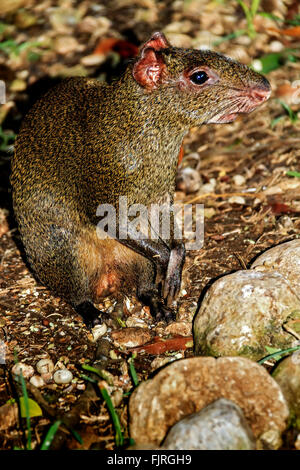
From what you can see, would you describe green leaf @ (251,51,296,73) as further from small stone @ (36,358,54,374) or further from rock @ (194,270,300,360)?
small stone @ (36,358,54,374)

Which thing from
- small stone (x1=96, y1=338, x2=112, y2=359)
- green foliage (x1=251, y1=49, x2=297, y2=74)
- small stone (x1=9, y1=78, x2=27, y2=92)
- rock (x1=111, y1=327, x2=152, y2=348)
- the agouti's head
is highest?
the agouti's head

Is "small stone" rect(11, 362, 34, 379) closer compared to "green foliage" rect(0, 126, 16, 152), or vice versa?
"small stone" rect(11, 362, 34, 379)

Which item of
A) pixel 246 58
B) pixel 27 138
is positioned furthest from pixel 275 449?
pixel 246 58

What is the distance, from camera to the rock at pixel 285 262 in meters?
3.20

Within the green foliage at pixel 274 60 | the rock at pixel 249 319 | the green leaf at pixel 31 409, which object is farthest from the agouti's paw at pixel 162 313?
the green foliage at pixel 274 60

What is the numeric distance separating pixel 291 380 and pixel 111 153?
5.35 ft

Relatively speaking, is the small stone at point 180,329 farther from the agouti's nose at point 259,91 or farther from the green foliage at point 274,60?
the green foliage at point 274,60

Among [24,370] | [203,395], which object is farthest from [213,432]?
[24,370]

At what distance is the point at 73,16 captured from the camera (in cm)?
665

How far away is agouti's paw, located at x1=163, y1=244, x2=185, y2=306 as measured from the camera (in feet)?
11.8

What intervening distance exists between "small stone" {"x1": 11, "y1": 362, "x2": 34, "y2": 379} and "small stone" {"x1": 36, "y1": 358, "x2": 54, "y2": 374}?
40 mm

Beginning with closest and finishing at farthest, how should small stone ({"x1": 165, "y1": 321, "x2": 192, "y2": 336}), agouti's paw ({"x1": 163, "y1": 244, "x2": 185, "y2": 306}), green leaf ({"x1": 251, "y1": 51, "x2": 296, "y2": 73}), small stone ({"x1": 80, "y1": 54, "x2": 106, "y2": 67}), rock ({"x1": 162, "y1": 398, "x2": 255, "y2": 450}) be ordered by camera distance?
rock ({"x1": 162, "y1": 398, "x2": 255, "y2": 450}), small stone ({"x1": 165, "y1": 321, "x2": 192, "y2": 336}), agouti's paw ({"x1": 163, "y1": 244, "x2": 185, "y2": 306}), green leaf ({"x1": 251, "y1": 51, "x2": 296, "y2": 73}), small stone ({"x1": 80, "y1": 54, "x2": 106, "y2": 67})

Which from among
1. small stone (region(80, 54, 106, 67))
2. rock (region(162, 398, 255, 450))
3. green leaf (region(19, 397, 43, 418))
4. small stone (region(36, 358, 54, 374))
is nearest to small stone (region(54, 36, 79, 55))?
small stone (region(80, 54, 106, 67))
